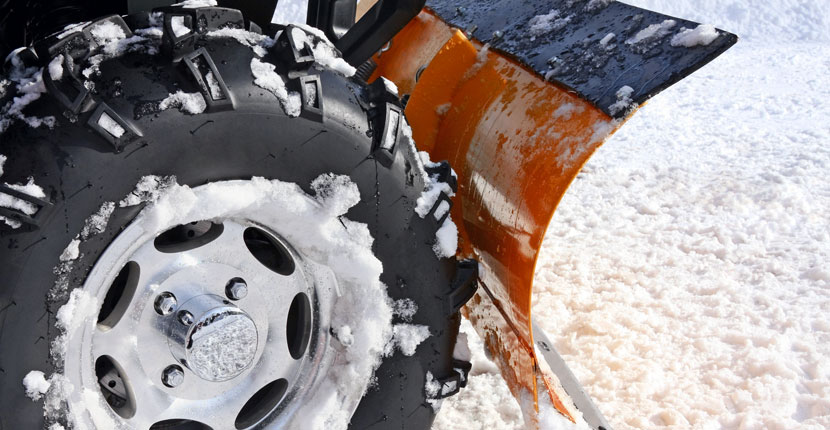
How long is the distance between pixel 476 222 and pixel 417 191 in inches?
19.6

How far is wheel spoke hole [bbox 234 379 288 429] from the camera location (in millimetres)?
1766

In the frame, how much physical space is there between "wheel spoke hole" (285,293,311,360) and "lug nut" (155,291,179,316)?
1.06 ft

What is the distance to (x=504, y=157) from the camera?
211 centimetres

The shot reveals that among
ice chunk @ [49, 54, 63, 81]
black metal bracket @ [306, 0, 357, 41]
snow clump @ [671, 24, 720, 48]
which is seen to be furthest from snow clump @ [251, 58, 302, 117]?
black metal bracket @ [306, 0, 357, 41]

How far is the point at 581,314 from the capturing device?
3113mm

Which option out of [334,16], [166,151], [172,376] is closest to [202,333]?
[172,376]

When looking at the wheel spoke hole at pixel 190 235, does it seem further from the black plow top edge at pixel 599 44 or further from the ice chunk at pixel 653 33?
the ice chunk at pixel 653 33

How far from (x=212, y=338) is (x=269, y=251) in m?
0.27

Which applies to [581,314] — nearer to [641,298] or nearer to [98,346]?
[641,298]

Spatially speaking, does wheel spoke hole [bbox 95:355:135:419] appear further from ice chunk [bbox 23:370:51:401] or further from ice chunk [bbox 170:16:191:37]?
ice chunk [bbox 170:16:191:37]

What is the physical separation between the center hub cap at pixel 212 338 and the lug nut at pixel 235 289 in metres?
0.03

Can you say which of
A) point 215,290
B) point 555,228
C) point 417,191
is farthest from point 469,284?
Result: point 555,228

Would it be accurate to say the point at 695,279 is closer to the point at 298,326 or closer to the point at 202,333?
the point at 298,326

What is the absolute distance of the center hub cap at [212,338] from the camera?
5.12 ft
